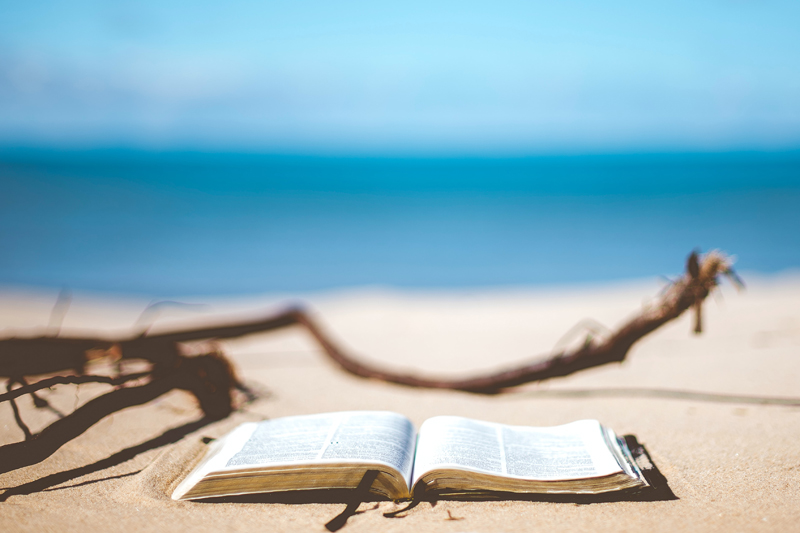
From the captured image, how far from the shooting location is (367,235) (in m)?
14.0

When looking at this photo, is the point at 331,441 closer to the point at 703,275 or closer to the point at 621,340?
the point at 621,340

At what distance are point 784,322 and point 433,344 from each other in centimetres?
236

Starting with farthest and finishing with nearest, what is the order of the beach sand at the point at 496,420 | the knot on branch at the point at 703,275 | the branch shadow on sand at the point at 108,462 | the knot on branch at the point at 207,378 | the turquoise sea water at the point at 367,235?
the turquoise sea water at the point at 367,235, the knot on branch at the point at 207,378, the knot on branch at the point at 703,275, the branch shadow on sand at the point at 108,462, the beach sand at the point at 496,420

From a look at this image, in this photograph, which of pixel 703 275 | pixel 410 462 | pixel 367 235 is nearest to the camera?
pixel 410 462

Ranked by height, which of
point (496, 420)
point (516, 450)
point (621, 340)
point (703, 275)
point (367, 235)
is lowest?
point (496, 420)

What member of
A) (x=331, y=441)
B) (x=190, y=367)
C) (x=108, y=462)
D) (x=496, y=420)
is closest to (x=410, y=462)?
(x=331, y=441)

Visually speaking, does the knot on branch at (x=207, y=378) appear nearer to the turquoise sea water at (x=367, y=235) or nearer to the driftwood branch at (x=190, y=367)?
the driftwood branch at (x=190, y=367)

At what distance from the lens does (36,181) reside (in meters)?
24.0

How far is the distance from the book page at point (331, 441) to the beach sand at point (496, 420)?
0.36 feet

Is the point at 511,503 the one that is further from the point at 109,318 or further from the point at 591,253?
the point at 591,253

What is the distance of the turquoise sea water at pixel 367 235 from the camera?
30.5 ft

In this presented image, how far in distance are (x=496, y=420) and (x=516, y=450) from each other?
55cm

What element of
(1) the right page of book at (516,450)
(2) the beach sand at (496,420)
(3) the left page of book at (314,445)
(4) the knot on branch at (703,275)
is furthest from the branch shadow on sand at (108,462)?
(4) the knot on branch at (703,275)

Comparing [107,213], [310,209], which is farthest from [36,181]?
[310,209]
